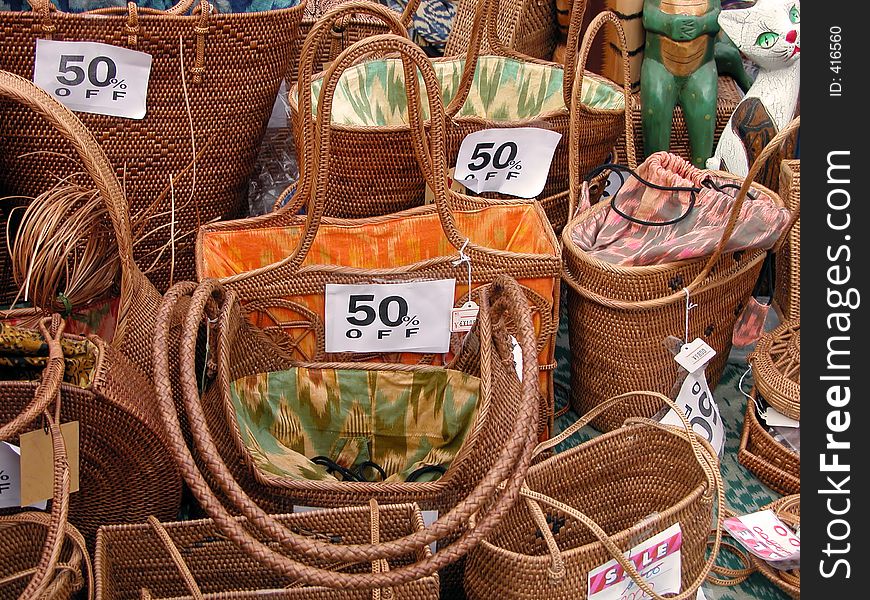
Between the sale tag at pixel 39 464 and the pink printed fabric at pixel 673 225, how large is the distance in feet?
3.52

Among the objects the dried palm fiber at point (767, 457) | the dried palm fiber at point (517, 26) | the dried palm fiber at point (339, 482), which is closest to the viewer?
the dried palm fiber at point (339, 482)

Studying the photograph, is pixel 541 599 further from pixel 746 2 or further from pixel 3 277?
pixel 746 2

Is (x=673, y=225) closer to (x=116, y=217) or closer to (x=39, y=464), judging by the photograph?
(x=116, y=217)

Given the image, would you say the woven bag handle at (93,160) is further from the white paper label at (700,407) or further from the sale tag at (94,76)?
the white paper label at (700,407)

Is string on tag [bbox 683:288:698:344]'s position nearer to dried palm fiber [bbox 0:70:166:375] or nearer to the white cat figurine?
the white cat figurine

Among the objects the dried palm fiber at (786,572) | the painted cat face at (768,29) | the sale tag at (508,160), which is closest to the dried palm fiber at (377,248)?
the sale tag at (508,160)

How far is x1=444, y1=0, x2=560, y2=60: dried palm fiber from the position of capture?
267 centimetres

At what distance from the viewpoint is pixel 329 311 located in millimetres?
1778

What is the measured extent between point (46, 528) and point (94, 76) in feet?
2.95

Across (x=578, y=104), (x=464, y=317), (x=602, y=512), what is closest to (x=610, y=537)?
(x=602, y=512)

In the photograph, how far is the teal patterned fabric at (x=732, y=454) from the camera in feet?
5.57

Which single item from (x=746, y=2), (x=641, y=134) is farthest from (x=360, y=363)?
(x=746, y=2)

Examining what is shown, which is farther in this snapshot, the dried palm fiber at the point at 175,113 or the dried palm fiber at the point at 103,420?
the dried palm fiber at the point at 175,113

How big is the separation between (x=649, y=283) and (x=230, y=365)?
0.82 metres
